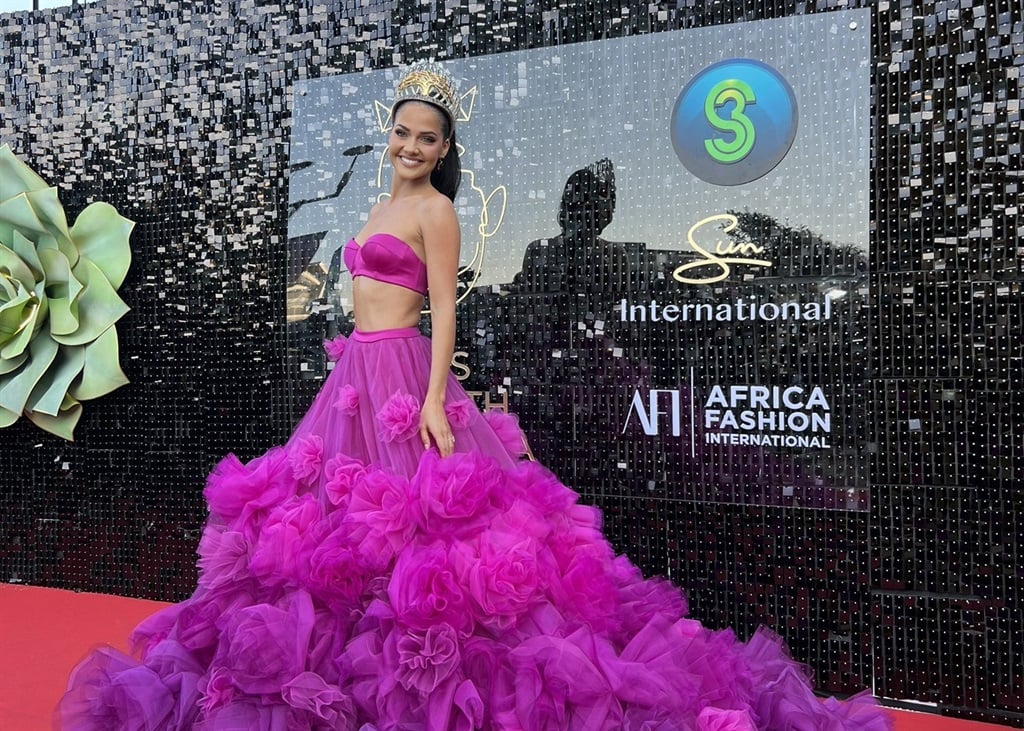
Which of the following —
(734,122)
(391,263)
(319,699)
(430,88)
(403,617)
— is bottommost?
(319,699)

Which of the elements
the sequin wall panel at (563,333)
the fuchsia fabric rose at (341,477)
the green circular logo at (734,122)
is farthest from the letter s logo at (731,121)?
the fuchsia fabric rose at (341,477)

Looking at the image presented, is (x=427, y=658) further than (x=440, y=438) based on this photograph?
No

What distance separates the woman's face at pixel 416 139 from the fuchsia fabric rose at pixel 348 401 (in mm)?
558

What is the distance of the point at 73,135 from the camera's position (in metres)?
4.30

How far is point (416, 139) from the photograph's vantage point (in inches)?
83.2

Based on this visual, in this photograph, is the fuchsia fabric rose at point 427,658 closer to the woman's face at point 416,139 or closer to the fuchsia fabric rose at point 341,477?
the fuchsia fabric rose at point 341,477

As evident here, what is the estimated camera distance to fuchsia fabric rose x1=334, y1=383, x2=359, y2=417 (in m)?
2.06

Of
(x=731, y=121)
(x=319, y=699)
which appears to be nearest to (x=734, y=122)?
(x=731, y=121)

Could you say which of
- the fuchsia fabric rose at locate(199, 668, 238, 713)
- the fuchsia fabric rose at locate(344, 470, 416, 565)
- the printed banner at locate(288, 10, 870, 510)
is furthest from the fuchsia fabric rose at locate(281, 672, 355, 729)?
the printed banner at locate(288, 10, 870, 510)

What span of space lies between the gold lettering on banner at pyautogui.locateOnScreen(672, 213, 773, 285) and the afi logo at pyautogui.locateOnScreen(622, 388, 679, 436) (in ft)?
1.43

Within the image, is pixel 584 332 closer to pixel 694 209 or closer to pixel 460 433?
pixel 694 209

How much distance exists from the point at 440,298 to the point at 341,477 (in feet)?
1.63

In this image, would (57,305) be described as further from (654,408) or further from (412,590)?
(412,590)

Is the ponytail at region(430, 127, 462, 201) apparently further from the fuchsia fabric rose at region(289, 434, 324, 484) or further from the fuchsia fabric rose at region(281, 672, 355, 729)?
the fuchsia fabric rose at region(281, 672, 355, 729)
